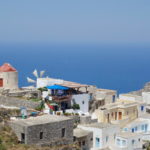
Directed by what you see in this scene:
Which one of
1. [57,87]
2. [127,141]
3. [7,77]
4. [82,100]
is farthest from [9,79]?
[127,141]

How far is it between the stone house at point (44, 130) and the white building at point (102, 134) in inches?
131

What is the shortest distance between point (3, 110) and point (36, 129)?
5.51 meters

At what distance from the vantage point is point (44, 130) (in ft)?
102

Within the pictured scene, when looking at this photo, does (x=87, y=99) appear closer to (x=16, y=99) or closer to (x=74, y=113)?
(x=74, y=113)

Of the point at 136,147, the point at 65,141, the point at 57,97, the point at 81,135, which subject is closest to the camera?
the point at 65,141

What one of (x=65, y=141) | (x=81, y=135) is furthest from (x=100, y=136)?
(x=65, y=141)

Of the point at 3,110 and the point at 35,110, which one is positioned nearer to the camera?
the point at 3,110

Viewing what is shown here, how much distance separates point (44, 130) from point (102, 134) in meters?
6.39

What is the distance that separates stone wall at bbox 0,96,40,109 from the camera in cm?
3872

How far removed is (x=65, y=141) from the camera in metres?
32.7

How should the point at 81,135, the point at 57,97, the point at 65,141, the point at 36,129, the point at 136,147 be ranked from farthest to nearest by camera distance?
the point at 57,97
the point at 136,147
the point at 81,135
the point at 65,141
the point at 36,129

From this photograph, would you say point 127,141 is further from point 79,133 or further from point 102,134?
point 79,133

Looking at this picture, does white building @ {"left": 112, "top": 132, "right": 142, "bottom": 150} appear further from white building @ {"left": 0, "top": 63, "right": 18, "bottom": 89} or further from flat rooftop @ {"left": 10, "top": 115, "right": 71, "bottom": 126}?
white building @ {"left": 0, "top": 63, "right": 18, "bottom": 89}

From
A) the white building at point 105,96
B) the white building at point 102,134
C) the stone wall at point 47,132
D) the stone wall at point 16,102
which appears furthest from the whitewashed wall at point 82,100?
the stone wall at point 47,132
